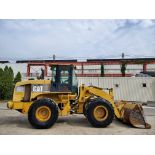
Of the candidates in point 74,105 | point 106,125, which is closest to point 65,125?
point 74,105

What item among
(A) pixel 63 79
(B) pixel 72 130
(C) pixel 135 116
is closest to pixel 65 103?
(A) pixel 63 79

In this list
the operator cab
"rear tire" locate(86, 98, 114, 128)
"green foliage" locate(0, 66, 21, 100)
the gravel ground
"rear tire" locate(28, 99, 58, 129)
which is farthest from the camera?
"green foliage" locate(0, 66, 21, 100)

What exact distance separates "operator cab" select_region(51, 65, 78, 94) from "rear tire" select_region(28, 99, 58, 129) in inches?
37.0

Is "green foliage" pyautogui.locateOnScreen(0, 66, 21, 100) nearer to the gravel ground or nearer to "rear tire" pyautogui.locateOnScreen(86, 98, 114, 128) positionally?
the gravel ground

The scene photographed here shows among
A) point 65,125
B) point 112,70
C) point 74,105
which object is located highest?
point 112,70

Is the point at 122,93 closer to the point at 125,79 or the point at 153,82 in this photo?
the point at 125,79

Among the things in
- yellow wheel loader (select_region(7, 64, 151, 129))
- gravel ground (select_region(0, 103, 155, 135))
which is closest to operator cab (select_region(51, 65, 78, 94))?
yellow wheel loader (select_region(7, 64, 151, 129))

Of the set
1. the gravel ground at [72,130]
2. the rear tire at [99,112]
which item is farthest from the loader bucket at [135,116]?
the rear tire at [99,112]

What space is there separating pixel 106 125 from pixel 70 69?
2736 mm

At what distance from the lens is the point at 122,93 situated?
27.8 metres

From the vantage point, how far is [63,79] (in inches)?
436

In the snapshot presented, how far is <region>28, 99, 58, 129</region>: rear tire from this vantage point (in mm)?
10031

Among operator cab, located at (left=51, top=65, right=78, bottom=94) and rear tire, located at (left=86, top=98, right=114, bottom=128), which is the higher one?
operator cab, located at (left=51, top=65, right=78, bottom=94)

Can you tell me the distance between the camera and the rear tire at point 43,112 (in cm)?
1003
